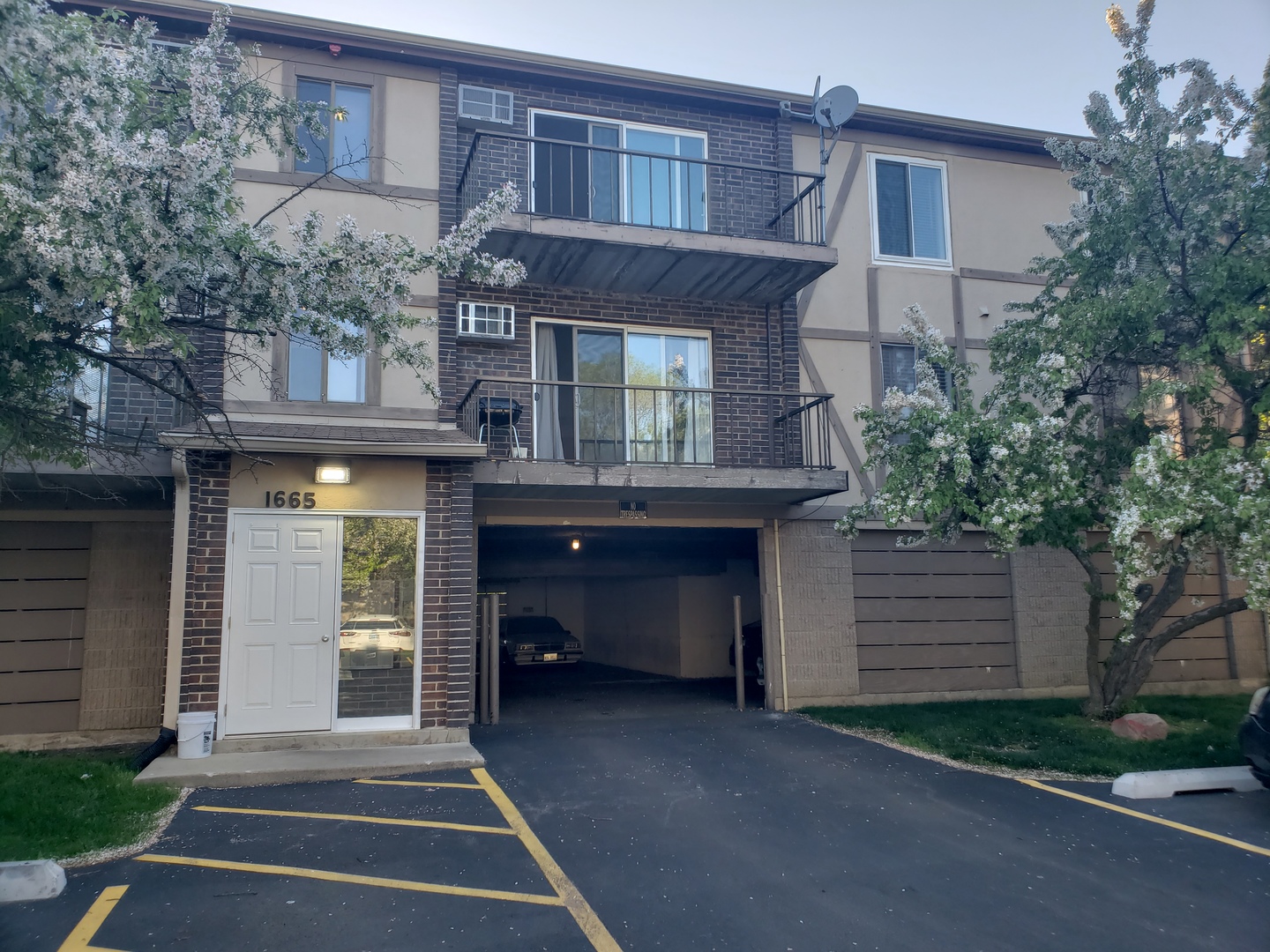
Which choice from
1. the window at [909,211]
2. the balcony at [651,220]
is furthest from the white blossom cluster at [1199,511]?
the window at [909,211]

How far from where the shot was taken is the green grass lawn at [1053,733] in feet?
27.3

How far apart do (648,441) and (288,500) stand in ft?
13.9

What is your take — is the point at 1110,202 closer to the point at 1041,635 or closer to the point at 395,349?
the point at 1041,635

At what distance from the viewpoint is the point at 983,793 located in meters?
7.38

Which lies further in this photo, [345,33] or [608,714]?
[608,714]

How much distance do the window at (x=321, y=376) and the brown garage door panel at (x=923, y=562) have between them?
6.79 m

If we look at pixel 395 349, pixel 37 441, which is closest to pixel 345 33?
Answer: pixel 395 349

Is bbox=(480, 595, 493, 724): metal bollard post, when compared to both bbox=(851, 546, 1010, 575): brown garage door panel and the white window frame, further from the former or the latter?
bbox=(851, 546, 1010, 575): brown garage door panel

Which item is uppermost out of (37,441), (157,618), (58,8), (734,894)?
(58,8)

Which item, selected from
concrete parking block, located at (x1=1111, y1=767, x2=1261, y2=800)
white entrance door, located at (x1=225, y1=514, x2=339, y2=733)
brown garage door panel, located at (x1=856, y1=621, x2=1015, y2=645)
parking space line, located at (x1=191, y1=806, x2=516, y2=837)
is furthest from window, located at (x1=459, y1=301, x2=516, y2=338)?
concrete parking block, located at (x1=1111, y1=767, x2=1261, y2=800)

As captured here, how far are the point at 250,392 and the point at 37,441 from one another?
284cm

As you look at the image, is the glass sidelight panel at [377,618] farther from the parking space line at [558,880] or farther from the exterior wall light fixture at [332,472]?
the parking space line at [558,880]

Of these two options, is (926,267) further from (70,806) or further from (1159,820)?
(70,806)

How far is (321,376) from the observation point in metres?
9.30
